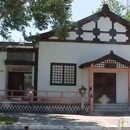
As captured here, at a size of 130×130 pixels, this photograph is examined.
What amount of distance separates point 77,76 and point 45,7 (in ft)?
21.3

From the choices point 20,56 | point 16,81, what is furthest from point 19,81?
point 20,56

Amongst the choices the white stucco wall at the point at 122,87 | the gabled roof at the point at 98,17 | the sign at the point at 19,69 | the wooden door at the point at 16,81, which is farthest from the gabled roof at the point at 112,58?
the wooden door at the point at 16,81

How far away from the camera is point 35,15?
16234 mm

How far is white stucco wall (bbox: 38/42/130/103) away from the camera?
19.7m

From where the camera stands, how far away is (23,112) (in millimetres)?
17844

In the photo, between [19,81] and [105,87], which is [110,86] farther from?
[19,81]

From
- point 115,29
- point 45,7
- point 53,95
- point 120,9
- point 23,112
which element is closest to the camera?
point 45,7

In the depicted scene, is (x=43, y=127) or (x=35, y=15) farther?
(x=35, y=15)

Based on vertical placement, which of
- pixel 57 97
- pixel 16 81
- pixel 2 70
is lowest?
pixel 57 97

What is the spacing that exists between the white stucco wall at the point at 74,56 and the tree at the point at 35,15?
302 cm

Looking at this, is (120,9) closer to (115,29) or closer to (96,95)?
(115,29)

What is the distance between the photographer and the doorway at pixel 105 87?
66.7 feet

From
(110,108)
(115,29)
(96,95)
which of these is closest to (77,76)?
(96,95)

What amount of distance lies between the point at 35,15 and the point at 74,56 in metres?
5.15
